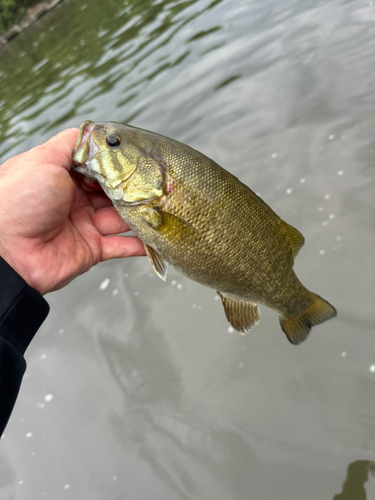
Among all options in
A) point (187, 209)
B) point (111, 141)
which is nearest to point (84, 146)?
point (111, 141)

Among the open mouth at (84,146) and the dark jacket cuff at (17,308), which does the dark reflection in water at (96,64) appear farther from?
the dark jacket cuff at (17,308)

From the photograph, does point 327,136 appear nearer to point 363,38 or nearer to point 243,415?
point 363,38

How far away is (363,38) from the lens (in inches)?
235

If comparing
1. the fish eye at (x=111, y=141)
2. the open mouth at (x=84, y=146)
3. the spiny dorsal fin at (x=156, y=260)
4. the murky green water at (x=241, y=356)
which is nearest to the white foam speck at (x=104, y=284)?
the murky green water at (x=241, y=356)

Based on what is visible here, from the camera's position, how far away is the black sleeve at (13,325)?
6.64ft

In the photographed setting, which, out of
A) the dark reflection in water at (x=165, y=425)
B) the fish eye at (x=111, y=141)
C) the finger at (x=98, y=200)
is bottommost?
the dark reflection in water at (x=165, y=425)

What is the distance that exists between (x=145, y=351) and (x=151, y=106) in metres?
5.20

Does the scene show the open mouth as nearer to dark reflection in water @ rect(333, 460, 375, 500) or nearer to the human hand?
the human hand

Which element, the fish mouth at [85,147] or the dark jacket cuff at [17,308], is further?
the fish mouth at [85,147]

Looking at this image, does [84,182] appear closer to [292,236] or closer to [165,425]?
[292,236]

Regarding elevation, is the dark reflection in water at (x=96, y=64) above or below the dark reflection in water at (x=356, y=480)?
above

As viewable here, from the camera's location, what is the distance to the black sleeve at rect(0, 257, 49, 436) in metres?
2.02

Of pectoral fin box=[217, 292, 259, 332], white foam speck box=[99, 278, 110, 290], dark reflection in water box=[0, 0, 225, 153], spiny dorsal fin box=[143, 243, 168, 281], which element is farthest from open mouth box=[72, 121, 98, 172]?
dark reflection in water box=[0, 0, 225, 153]

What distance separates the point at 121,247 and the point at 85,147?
0.77 metres
